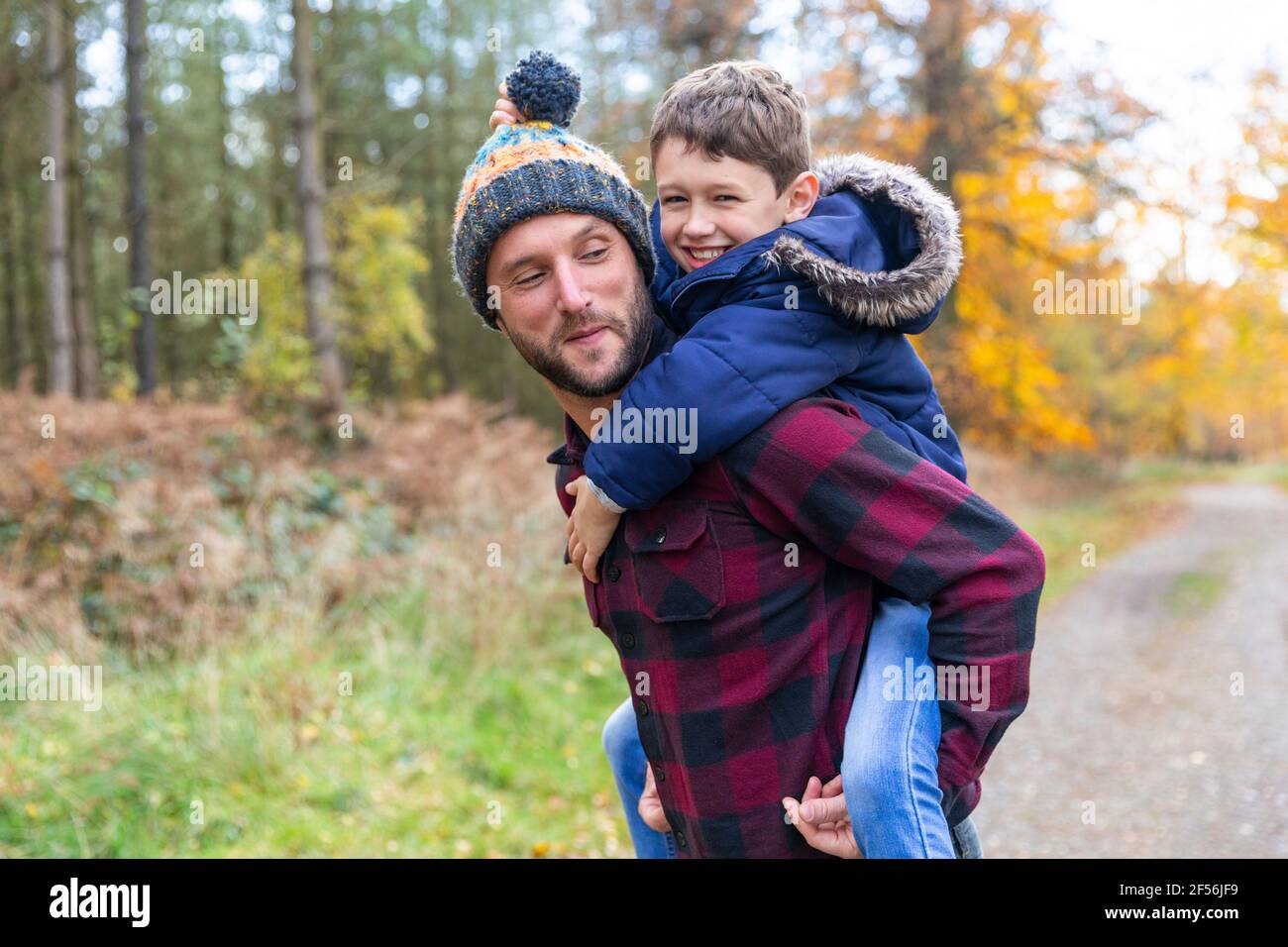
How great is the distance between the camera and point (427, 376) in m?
24.3

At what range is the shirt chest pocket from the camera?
1.83m

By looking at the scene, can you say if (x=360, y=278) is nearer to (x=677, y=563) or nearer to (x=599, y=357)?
(x=599, y=357)

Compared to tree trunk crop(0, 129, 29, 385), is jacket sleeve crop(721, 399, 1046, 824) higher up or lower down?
lower down

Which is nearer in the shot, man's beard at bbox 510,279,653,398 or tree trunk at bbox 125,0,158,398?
man's beard at bbox 510,279,653,398

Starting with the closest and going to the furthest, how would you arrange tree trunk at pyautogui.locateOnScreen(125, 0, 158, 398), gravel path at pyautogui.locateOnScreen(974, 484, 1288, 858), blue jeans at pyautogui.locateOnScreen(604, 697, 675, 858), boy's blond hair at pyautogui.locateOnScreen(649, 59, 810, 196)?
boy's blond hair at pyautogui.locateOnScreen(649, 59, 810, 196)
blue jeans at pyautogui.locateOnScreen(604, 697, 675, 858)
gravel path at pyautogui.locateOnScreen(974, 484, 1288, 858)
tree trunk at pyautogui.locateOnScreen(125, 0, 158, 398)

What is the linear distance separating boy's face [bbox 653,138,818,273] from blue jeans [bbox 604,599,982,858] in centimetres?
80

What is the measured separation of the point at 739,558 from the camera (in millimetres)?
1826

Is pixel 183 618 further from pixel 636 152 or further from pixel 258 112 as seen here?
pixel 258 112

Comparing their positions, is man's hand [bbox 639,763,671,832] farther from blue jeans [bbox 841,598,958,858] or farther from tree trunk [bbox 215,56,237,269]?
tree trunk [bbox 215,56,237,269]

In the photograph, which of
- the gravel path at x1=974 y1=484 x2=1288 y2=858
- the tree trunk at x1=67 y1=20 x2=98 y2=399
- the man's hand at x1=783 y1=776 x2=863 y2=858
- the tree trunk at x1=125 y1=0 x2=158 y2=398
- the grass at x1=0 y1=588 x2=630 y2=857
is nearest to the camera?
the man's hand at x1=783 y1=776 x2=863 y2=858

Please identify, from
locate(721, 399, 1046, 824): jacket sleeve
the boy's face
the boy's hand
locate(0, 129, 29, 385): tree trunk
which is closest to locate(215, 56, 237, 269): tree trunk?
locate(0, 129, 29, 385): tree trunk

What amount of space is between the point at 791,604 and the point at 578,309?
651 mm

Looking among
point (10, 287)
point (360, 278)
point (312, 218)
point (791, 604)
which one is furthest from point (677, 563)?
point (10, 287)

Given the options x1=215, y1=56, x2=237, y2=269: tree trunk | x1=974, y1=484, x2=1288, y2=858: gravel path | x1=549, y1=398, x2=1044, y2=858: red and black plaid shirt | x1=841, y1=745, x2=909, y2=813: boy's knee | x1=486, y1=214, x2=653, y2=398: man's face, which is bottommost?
x1=974, y1=484, x2=1288, y2=858: gravel path
